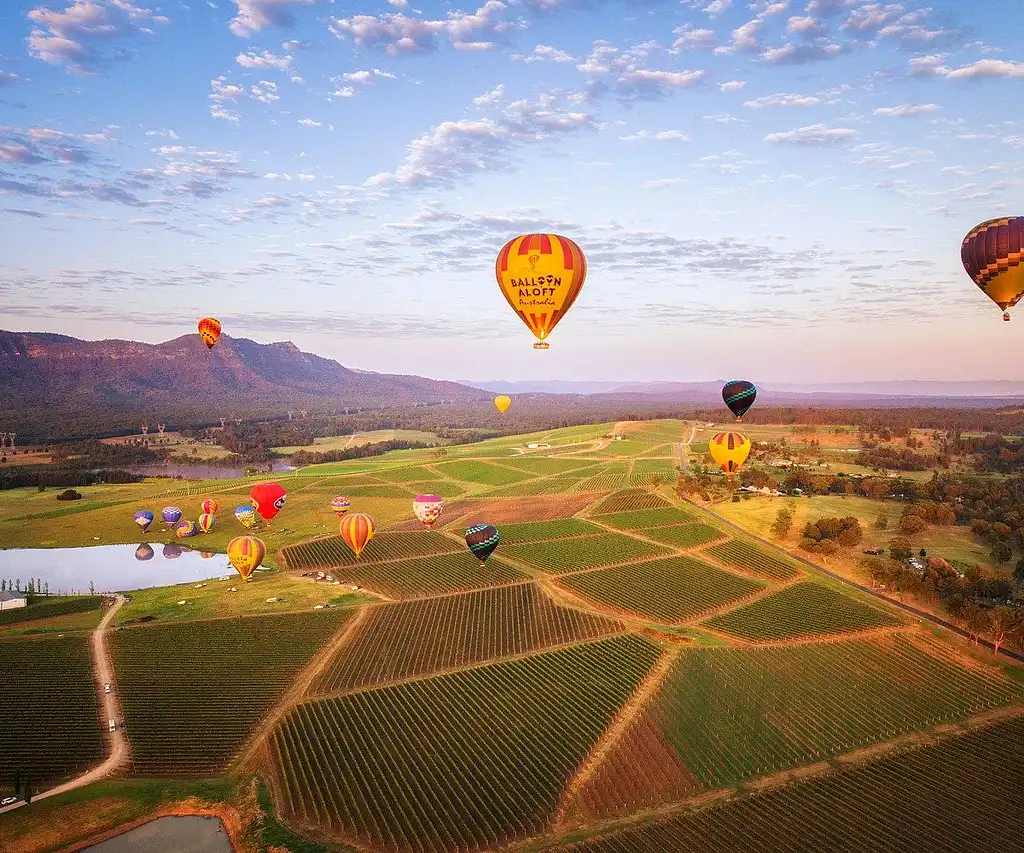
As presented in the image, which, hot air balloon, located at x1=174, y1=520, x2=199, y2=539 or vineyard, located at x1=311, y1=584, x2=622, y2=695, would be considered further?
hot air balloon, located at x1=174, y1=520, x2=199, y2=539

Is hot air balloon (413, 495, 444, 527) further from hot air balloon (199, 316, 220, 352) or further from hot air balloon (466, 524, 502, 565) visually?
hot air balloon (199, 316, 220, 352)

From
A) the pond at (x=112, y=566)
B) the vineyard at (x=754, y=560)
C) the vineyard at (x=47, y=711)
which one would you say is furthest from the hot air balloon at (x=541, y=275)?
the pond at (x=112, y=566)

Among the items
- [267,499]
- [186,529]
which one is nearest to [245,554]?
[267,499]

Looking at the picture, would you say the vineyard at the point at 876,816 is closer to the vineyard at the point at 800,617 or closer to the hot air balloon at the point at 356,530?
the vineyard at the point at 800,617

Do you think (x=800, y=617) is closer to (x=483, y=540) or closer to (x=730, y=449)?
(x=730, y=449)

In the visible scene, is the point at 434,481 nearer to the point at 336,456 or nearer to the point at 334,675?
the point at 336,456

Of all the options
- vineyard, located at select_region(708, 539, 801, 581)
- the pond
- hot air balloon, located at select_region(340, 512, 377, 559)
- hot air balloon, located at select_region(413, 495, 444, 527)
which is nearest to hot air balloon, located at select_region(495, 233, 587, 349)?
hot air balloon, located at select_region(340, 512, 377, 559)
